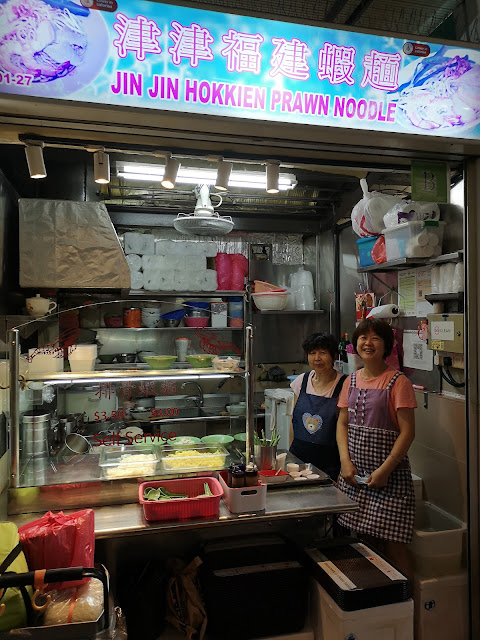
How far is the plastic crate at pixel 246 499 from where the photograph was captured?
2242 mm

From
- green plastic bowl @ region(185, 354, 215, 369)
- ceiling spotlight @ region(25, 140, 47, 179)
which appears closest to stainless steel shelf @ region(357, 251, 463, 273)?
green plastic bowl @ region(185, 354, 215, 369)

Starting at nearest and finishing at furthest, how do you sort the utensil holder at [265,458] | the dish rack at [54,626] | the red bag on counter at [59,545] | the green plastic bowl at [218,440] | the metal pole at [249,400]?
the dish rack at [54,626] < the red bag on counter at [59,545] < the metal pole at [249,400] < the utensil holder at [265,458] < the green plastic bowl at [218,440]

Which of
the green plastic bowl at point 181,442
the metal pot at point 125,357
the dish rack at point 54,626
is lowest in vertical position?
the dish rack at point 54,626

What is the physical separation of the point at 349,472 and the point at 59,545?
179 centimetres

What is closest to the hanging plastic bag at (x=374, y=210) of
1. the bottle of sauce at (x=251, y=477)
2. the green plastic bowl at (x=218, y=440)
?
the green plastic bowl at (x=218, y=440)

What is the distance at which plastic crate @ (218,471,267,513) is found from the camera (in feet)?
7.36

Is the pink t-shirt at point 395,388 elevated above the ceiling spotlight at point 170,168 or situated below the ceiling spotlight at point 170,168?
below

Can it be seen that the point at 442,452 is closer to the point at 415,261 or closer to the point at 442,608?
the point at 442,608

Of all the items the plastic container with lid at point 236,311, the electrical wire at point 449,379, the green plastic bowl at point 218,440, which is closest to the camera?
the green plastic bowl at point 218,440

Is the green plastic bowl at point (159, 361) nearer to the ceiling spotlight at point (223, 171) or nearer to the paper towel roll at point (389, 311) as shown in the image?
the ceiling spotlight at point (223, 171)

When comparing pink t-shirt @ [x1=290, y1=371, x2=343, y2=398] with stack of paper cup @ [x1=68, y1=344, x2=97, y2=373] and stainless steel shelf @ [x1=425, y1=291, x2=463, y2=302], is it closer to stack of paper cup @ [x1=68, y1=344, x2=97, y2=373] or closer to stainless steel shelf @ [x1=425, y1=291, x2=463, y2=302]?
stainless steel shelf @ [x1=425, y1=291, x2=463, y2=302]

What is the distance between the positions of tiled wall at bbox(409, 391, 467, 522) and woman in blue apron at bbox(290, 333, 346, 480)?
63 cm

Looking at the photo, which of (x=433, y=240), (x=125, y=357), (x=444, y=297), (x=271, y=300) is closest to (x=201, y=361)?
(x=444, y=297)

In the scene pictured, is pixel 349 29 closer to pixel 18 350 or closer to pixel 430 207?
pixel 430 207
